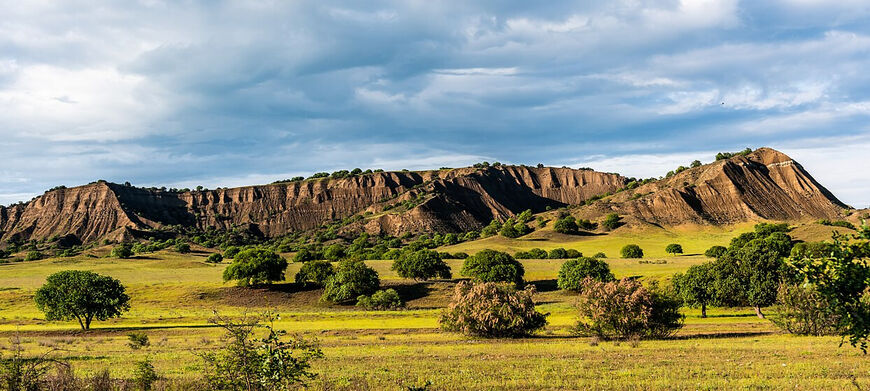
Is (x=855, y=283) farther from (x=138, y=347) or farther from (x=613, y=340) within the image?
(x=138, y=347)

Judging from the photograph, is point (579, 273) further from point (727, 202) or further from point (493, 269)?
point (727, 202)

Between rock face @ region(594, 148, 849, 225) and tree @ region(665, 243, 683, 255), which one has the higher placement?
rock face @ region(594, 148, 849, 225)

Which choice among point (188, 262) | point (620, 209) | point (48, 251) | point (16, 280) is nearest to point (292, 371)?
point (16, 280)

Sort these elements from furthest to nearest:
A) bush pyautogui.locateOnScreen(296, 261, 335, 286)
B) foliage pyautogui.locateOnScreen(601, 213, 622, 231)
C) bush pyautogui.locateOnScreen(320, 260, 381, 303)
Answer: foliage pyautogui.locateOnScreen(601, 213, 622, 231), bush pyautogui.locateOnScreen(296, 261, 335, 286), bush pyautogui.locateOnScreen(320, 260, 381, 303)

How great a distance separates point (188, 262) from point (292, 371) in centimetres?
12611

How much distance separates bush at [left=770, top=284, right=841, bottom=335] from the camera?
3378 cm

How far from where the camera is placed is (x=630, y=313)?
3466 cm

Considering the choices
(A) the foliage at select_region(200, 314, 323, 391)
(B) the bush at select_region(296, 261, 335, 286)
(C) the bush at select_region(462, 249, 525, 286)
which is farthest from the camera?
(B) the bush at select_region(296, 261, 335, 286)

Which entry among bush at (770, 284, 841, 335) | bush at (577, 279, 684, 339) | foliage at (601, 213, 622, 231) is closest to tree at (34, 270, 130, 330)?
bush at (577, 279, 684, 339)

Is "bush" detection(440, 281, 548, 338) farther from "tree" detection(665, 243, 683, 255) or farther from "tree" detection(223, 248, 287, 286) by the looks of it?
"tree" detection(665, 243, 683, 255)

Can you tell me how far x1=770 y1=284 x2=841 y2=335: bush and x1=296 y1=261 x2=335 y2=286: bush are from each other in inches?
2514

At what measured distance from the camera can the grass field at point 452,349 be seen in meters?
20.3

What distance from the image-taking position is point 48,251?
188375 mm

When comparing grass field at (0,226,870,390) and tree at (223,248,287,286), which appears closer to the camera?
grass field at (0,226,870,390)
